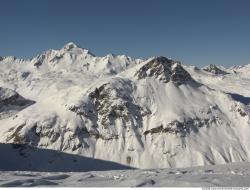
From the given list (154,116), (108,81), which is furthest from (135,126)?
(108,81)

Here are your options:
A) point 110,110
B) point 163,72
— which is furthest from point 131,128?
point 163,72

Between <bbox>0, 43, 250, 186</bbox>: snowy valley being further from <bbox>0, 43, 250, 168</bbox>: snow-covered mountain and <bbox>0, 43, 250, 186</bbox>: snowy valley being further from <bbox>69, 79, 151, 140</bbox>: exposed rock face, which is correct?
<bbox>69, 79, 151, 140</bbox>: exposed rock face

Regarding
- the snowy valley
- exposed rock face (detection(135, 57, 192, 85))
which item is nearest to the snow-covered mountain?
the snowy valley

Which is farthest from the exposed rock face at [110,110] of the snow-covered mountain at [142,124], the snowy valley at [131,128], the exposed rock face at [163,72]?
the exposed rock face at [163,72]

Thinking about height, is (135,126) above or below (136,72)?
below

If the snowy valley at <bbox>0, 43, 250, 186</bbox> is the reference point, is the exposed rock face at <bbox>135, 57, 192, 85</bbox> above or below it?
above

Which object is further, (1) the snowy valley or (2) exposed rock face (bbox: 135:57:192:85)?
(2) exposed rock face (bbox: 135:57:192:85)

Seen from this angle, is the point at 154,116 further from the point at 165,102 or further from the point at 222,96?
the point at 222,96

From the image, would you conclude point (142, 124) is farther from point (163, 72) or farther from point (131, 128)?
point (163, 72)

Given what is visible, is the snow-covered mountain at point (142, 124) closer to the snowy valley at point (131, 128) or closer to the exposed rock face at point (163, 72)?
the snowy valley at point (131, 128)
